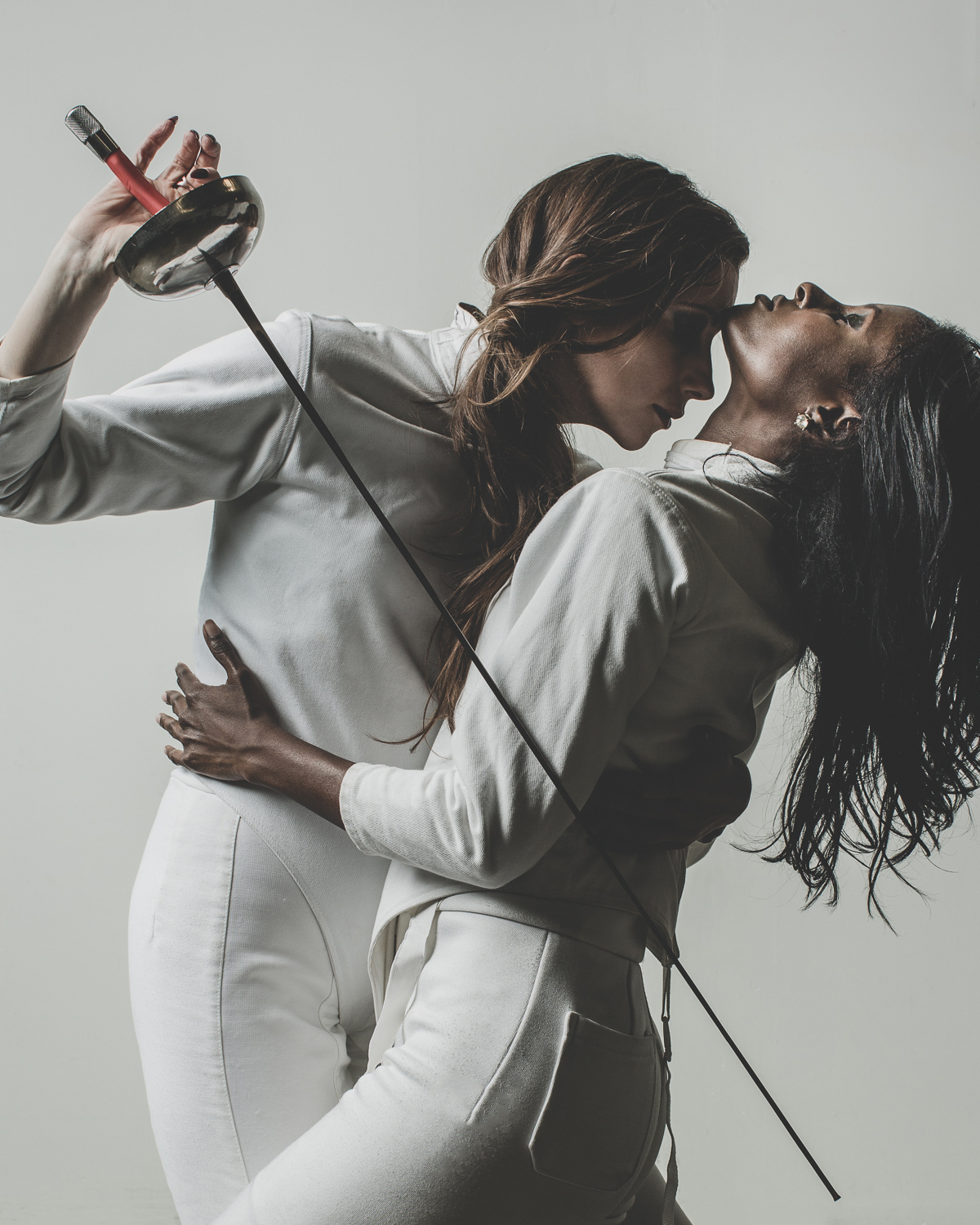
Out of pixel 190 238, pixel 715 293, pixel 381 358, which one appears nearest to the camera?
pixel 190 238

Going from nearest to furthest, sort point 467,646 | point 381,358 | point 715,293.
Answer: point 467,646 < point 381,358 < point 715,293

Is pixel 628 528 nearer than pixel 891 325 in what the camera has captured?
Yes

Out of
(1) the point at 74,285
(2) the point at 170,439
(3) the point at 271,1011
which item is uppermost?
(1) the point at 74,285

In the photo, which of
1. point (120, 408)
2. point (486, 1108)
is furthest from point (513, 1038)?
point (120, 408)

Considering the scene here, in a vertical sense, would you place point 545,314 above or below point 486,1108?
above

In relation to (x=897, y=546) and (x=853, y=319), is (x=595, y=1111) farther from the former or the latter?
(x=853, y=319)

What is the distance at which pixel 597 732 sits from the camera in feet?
2.68

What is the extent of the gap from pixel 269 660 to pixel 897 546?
0.55m

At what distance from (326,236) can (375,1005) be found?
1.36 m

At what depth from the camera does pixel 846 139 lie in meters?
2.03

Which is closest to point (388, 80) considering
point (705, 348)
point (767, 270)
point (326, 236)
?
point (326, 236)

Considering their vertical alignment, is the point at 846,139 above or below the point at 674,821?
above

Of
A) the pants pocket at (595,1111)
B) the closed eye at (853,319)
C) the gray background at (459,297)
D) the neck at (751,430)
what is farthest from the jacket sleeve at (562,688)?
the gray background at (459,297)

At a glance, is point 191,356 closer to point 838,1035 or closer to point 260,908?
point 260,908
